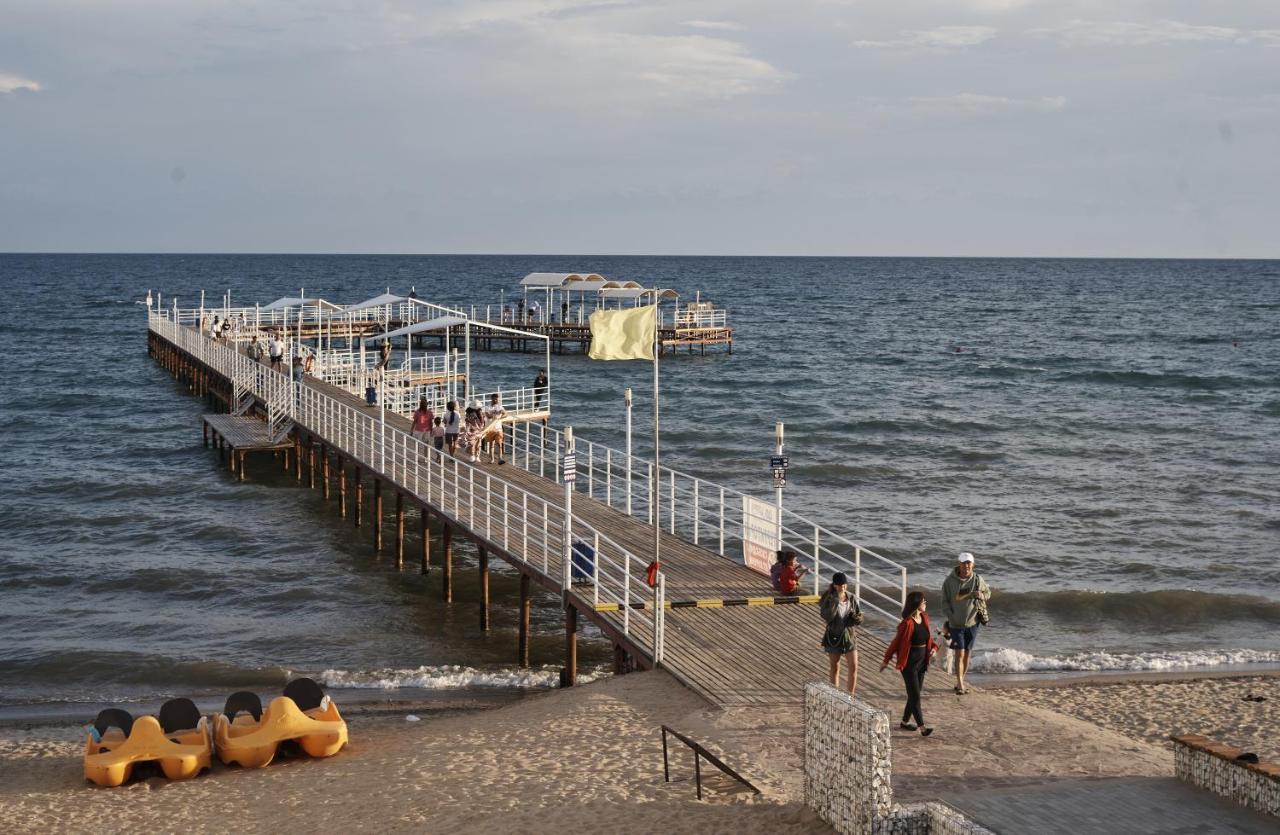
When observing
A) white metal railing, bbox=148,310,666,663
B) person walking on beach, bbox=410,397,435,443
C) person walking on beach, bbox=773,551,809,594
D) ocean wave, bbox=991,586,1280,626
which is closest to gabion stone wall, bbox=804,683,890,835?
white metal railing, bbox=148,310,666,663

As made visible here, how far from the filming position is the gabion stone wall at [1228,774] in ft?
30.5

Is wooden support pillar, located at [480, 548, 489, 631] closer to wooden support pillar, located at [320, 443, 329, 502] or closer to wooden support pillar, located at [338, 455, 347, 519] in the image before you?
wooden support pillar, located at [338, 455, 347, 519]

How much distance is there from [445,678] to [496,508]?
342 cm

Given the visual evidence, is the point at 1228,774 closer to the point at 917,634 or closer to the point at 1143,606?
the point at 917,634

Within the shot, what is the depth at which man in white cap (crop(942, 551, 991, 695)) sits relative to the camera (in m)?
13.1

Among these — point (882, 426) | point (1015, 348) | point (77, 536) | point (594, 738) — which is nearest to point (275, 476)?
point (77, 536)

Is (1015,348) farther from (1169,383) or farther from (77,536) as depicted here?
(77,536)

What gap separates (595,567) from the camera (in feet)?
54.3

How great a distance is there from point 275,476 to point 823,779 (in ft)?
85.1

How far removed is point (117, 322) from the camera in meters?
88.4

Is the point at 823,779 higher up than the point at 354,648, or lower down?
higher up

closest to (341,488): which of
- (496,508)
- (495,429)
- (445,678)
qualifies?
(495,429)

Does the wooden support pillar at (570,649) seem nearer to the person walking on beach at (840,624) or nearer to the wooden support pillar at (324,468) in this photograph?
the person walking on beach at (840,624)

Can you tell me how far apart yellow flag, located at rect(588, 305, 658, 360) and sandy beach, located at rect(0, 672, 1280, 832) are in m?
3.63
